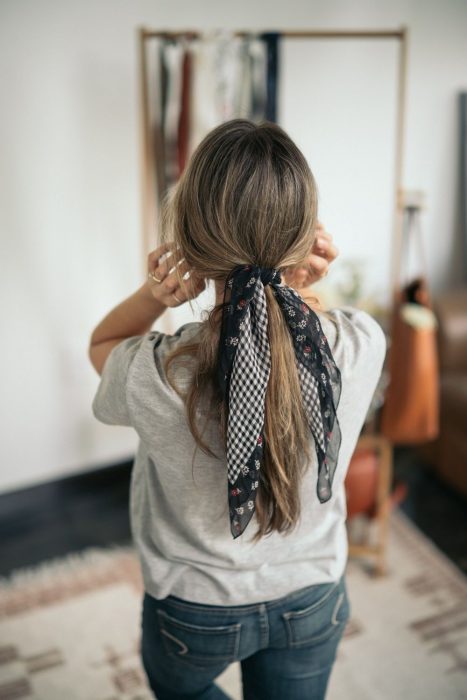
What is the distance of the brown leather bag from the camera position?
1.77 meters

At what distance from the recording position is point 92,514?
224 centimetres

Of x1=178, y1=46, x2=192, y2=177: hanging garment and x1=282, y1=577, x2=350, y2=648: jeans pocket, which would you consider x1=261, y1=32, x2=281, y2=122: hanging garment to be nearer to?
x1=178, y1=46, x2=192, y2=177: hanging garment

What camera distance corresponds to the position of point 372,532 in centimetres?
209

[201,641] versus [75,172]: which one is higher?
[75,172]

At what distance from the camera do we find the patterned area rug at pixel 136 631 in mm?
1562

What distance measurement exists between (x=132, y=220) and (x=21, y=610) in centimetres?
132

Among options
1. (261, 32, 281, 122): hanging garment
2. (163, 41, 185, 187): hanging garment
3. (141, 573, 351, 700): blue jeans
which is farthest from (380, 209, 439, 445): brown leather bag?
(141, 573, 351, 700): blue jeans

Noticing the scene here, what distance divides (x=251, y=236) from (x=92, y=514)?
1795 mm

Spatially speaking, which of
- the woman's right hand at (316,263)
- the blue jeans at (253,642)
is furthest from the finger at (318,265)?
the blue jeans at (253,642)

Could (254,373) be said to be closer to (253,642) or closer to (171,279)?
(171,279)

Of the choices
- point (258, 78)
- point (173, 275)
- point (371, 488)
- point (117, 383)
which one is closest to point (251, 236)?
point (173, 275)

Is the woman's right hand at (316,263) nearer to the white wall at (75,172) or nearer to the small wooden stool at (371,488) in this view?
the small wooden stool at (371,488)

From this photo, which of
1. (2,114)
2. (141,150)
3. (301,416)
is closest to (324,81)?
(141,150)

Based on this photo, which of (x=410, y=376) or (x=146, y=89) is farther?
(x=146, y=89)
